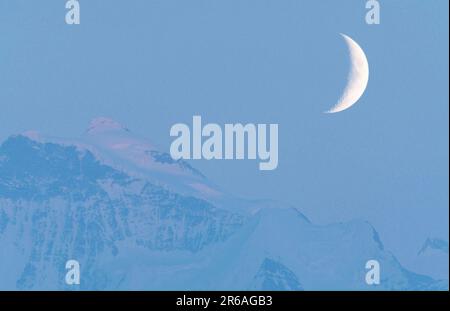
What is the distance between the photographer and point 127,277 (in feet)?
A: 116

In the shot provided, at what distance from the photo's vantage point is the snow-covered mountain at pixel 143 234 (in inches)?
1416

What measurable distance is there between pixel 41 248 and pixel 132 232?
218cm

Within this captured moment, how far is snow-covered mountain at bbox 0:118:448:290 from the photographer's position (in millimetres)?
35969

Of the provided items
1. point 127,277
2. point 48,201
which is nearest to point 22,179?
point 48,201

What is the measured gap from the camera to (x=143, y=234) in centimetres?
3675

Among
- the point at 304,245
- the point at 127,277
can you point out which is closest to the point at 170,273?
the point at 127,277
